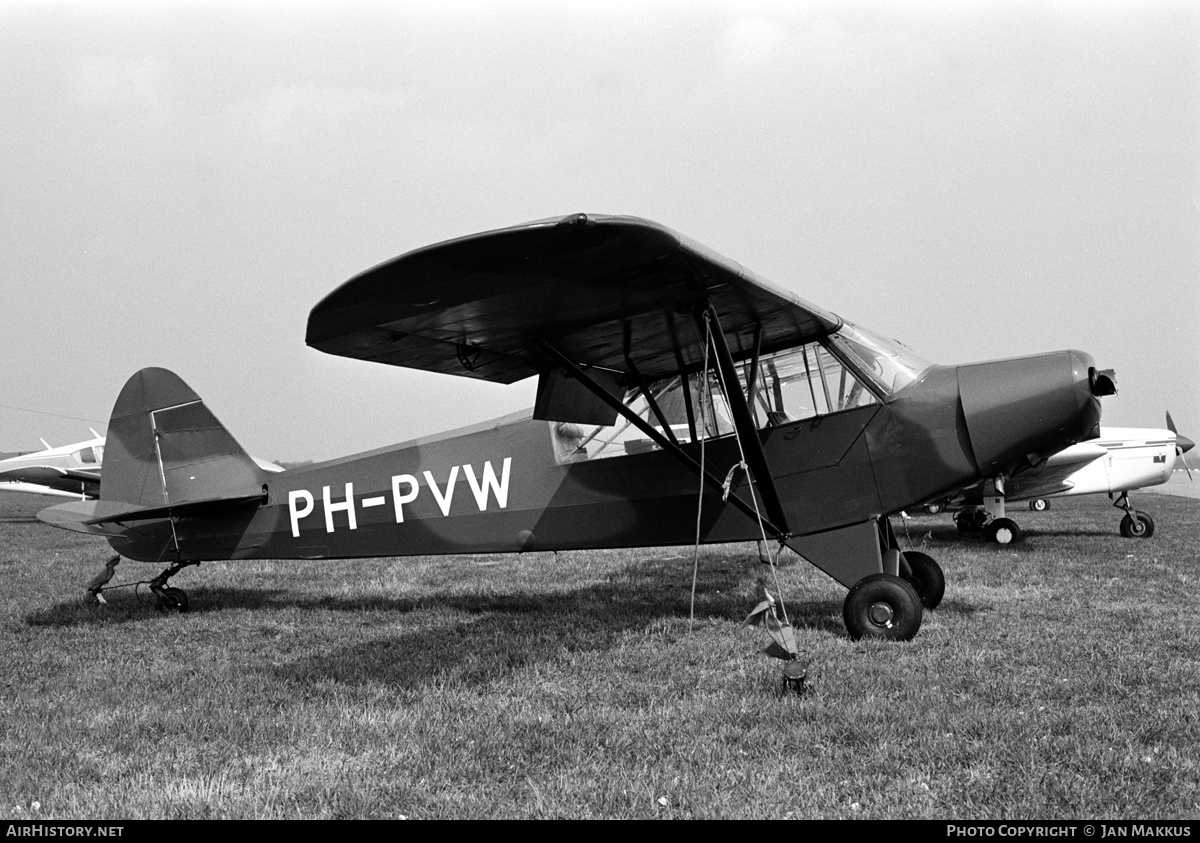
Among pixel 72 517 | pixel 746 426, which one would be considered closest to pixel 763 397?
pixel 746 426

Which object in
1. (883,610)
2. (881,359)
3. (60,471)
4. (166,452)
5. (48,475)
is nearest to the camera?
(883,610)

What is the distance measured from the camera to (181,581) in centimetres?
975

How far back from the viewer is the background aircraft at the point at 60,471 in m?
23.5

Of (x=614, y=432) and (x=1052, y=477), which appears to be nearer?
(x=614, y=432)

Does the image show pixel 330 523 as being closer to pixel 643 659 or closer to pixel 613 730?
pixel 643 659

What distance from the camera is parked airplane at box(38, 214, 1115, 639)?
4.72 m

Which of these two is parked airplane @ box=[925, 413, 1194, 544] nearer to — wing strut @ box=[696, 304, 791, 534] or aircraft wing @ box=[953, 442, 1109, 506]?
aircraft wing @ box=[953, 442, 1109, 506]

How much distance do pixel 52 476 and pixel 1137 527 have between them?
2660cm

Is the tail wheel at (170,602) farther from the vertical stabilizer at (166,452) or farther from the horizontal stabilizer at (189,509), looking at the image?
the vertical stabilizer at (166,452)

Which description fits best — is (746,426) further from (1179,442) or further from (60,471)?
(60,471)

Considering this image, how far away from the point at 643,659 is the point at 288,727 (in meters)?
2.21

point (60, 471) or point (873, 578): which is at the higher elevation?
point (873, 578)

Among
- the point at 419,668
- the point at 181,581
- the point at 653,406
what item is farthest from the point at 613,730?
the point at 181,581

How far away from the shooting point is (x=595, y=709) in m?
4.32
